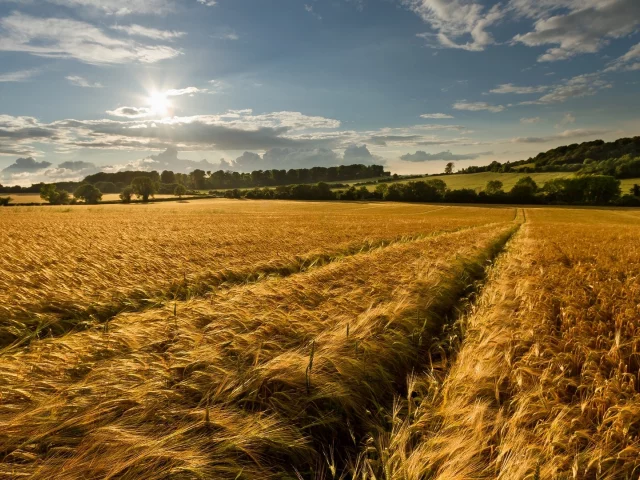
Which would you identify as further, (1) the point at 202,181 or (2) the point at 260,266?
(1) the point at 202,181

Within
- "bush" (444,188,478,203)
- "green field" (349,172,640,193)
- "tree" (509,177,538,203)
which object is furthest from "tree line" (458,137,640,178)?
"bush" (444,188,478,203)

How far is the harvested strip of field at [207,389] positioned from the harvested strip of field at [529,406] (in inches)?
24.7

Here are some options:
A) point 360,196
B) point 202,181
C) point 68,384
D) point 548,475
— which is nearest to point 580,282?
point 548,475

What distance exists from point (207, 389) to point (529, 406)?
3.15 m

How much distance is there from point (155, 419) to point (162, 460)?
0.51 metres

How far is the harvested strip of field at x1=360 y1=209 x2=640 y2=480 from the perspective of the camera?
2436 mm

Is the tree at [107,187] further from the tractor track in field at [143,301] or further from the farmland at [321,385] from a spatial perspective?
the farmland at [321,385]

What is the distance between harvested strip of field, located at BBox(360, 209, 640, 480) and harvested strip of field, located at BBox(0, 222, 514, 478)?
0.63 metres

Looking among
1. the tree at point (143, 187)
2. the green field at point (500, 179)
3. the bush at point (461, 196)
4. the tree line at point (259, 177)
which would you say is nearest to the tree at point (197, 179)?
the tree line at point (259, 177)

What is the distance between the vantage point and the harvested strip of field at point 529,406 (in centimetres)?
244

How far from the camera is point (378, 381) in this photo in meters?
4.03

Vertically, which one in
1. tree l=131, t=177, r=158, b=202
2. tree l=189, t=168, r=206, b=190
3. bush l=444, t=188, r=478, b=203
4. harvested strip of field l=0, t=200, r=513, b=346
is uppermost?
tree l=189, t=168, r=206, b=190

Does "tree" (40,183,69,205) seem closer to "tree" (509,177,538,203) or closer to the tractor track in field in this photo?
the tractor track in field

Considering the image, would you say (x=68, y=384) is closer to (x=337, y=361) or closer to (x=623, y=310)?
(x=337, y=361)
